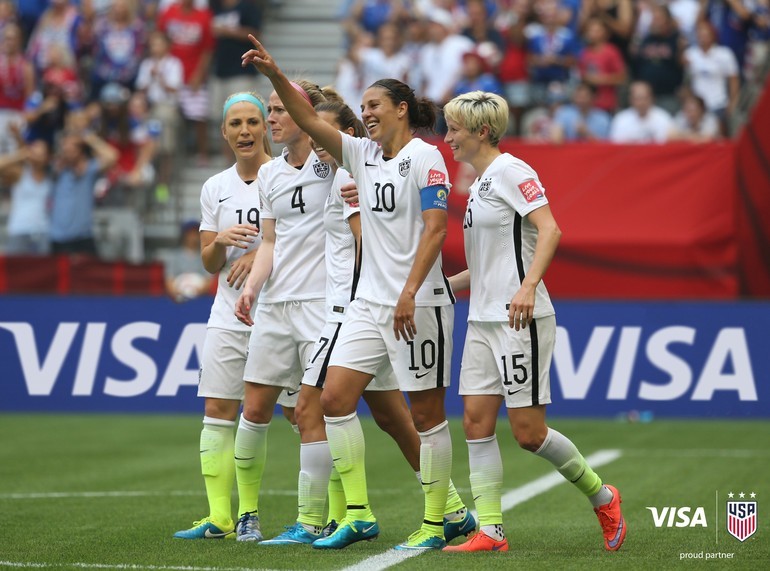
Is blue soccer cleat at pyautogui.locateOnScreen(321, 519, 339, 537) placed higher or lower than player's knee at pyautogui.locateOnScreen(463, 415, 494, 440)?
lower

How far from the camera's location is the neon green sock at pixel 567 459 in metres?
7.37

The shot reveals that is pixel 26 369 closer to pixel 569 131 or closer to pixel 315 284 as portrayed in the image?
pixel 315 284

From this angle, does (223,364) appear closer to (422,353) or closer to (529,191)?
(422,353)

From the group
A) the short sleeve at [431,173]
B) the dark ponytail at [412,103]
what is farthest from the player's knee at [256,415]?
the dark ponytail at [412,103]

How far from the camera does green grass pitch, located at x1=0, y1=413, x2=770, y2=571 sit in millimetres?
7152

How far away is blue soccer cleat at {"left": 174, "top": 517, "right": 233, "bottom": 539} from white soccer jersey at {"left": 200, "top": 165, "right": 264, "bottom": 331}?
1131mm

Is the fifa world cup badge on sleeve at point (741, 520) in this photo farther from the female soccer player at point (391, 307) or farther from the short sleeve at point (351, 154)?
the short sleeve at point (351, 154)

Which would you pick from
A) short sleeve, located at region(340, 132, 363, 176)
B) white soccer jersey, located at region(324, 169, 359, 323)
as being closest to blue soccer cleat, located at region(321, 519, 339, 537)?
white soccer jersey, located at region(324, 169, 359, 323)

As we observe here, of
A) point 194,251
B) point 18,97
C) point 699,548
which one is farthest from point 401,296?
point 18,97

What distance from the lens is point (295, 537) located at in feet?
25.5

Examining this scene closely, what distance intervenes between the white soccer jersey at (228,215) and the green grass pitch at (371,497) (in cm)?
129

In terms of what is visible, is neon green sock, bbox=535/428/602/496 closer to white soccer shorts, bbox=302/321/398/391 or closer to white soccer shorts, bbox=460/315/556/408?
white soccer shorts, bbox=460/315/556/408

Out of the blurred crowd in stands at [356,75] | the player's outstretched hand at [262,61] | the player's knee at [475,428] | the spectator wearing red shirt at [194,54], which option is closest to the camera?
the player's outstretched hand at [262,61]

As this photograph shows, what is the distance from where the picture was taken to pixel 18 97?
2144cm
